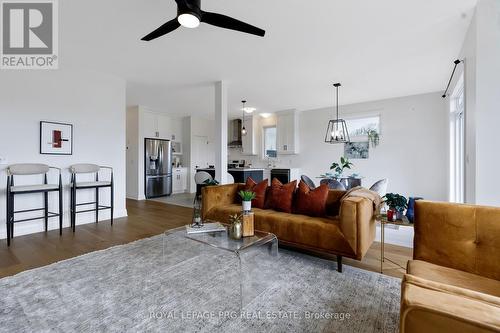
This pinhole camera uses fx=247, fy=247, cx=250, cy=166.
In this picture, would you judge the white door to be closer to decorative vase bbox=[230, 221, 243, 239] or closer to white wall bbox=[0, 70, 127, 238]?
white wall bbox=[0, 70, 127, 238]

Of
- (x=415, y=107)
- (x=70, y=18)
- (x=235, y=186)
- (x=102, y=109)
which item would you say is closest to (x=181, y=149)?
(x=102, y=109)

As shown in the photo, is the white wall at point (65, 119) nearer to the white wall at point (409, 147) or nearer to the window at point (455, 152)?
the white wall at point (409, 147)

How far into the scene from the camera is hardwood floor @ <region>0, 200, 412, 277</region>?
2600 millimetres

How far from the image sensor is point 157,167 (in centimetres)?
729

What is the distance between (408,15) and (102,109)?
4.75 metres

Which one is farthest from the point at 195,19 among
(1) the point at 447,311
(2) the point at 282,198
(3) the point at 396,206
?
(3) the point at 396,206

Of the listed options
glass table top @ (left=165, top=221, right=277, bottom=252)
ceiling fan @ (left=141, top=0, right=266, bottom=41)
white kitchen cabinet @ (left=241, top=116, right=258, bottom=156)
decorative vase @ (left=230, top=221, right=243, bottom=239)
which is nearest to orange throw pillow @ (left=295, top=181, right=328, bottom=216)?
glass table top @ (left=165, top=221, right=277, bottom=252)

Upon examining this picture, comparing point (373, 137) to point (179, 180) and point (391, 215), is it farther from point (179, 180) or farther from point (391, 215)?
point (179, 180)

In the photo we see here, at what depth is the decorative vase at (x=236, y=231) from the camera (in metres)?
2.26

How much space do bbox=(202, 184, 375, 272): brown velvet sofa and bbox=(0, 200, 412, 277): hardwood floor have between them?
0.36 meters

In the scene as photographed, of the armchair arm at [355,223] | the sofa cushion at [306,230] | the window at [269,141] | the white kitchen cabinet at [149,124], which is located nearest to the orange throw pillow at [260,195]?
the sofa cushion at [306,230]

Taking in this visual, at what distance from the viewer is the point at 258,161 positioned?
8.37 metres

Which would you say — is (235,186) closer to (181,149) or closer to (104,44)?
(104,44)

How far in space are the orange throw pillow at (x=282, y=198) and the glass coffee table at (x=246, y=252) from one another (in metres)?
0.64
